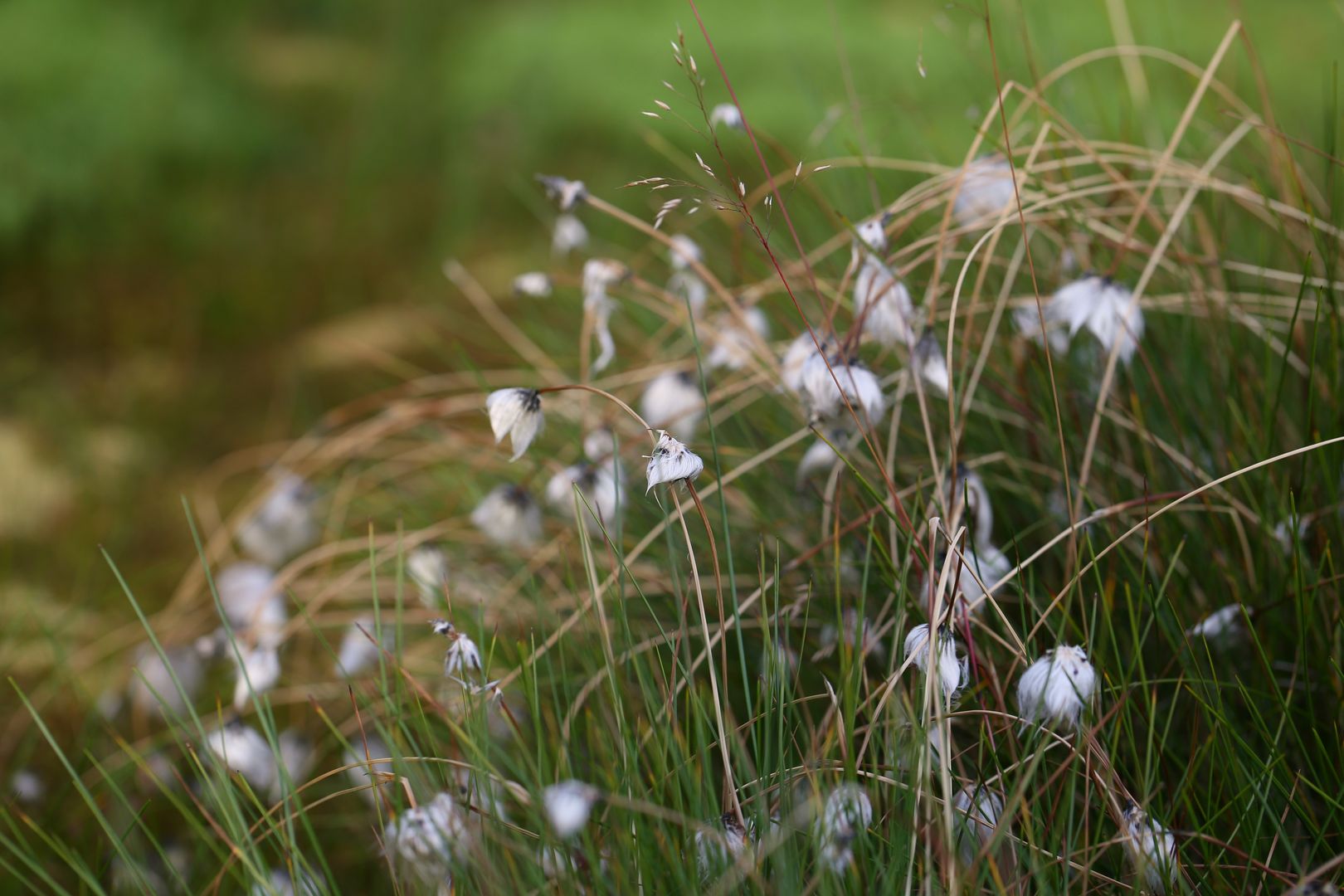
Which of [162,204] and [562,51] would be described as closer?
[162,204]

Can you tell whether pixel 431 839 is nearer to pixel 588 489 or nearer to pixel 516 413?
pixel 516 413

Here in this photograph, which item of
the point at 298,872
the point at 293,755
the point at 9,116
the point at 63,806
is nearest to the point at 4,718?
the point at 63,806

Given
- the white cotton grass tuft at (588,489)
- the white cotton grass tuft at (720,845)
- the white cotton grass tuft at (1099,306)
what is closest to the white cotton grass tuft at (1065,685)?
the white cotton grass tuft at (720,845)

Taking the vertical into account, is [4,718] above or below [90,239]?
below

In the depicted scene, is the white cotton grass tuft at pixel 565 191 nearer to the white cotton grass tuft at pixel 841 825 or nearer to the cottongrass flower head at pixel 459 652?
the cottongrass flower head at pixel 459 652

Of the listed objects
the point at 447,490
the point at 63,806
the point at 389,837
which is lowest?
the point at 63,806

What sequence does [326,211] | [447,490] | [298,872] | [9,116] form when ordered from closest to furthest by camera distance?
1. [298,872]
2. [447,490]
3. [9,116]
4. [326,211]

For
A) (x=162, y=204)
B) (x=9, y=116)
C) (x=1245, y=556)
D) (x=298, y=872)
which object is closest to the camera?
(x=298, y=872)

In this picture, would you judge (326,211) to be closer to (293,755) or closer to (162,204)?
(162,204)
